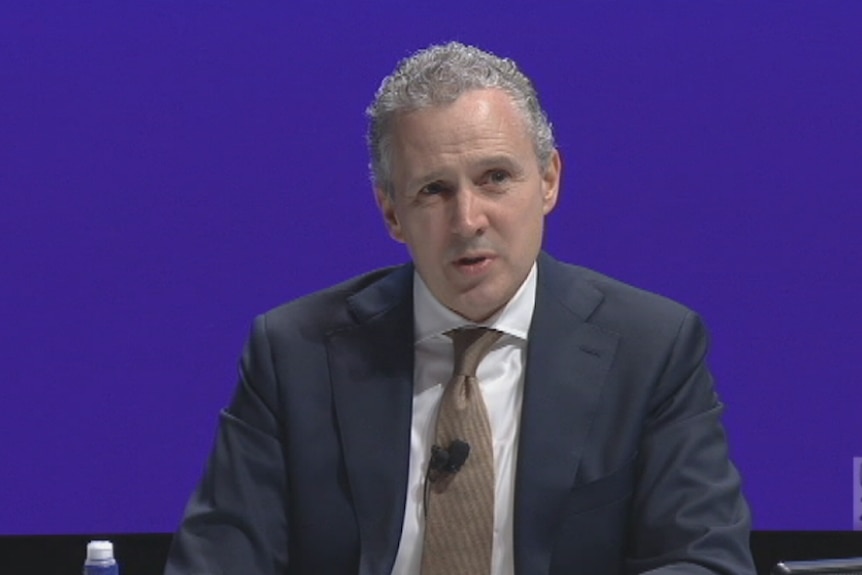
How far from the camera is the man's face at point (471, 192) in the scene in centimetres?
250

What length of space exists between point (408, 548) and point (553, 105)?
4.35 feet

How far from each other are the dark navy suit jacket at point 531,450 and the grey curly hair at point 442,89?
0.25m

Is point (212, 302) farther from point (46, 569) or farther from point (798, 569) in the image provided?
point (798, 569)

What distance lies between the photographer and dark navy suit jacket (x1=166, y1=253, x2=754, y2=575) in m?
2.53

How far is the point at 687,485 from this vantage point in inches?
98.3

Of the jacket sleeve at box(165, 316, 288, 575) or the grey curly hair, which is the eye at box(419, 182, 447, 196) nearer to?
the grey curly hair

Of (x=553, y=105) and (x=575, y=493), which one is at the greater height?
(x=553, y=105)

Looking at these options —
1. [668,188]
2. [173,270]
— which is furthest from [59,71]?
[668,188]

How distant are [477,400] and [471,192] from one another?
321mm

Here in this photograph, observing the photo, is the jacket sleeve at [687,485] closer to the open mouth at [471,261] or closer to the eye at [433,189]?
the open mouth at [471,261]

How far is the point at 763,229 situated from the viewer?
3.60m

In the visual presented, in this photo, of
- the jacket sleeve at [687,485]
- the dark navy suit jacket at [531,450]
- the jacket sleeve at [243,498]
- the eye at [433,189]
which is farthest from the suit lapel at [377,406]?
the jacket sleeve at [687,485]

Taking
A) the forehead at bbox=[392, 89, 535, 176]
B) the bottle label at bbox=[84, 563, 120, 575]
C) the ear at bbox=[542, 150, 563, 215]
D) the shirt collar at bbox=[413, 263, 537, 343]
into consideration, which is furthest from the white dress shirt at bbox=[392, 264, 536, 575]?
the bottle label at bbox=[84, 563, 120, 575]

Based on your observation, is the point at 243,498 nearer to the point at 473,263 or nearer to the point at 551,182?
the point at 473,263
